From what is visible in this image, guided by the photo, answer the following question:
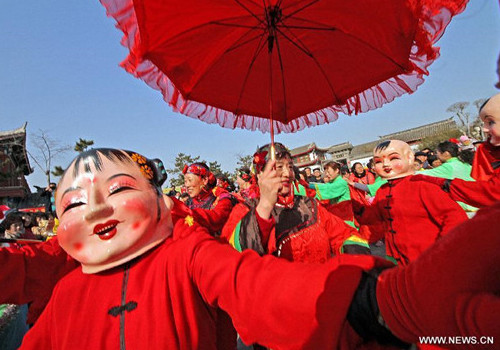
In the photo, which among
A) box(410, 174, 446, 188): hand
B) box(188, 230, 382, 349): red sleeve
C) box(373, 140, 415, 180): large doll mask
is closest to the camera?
box(188, 230, 382, 349): red sleeve

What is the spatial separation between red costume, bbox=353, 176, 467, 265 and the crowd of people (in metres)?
0.02

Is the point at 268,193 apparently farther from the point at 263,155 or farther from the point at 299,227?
the point at 263,155

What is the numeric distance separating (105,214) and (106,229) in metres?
0.07

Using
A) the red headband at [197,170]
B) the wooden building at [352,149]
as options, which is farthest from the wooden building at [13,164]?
the wooden building at [352,149]

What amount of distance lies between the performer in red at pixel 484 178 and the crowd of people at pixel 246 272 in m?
0.01

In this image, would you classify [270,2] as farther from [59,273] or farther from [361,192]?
[361,192]

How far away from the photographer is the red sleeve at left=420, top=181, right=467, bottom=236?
259cm

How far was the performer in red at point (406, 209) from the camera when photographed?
2701 mm

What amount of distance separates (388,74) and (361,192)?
2932 mm

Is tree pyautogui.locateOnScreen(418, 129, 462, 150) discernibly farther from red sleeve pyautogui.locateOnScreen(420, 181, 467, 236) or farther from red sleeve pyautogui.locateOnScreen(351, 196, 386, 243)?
red sleeve pyautogui.locateOnScreen(420, 181, 467, 236)

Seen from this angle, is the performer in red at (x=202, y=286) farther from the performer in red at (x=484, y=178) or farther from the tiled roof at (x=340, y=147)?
the tiled roof at (x=340, y=147)

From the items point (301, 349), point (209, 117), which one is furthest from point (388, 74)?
point (301, 349)

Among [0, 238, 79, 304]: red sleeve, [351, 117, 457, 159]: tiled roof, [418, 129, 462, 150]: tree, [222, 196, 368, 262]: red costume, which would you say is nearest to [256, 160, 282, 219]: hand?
[222, 196, 368, 262]: red costume

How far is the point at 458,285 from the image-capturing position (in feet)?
1.55
